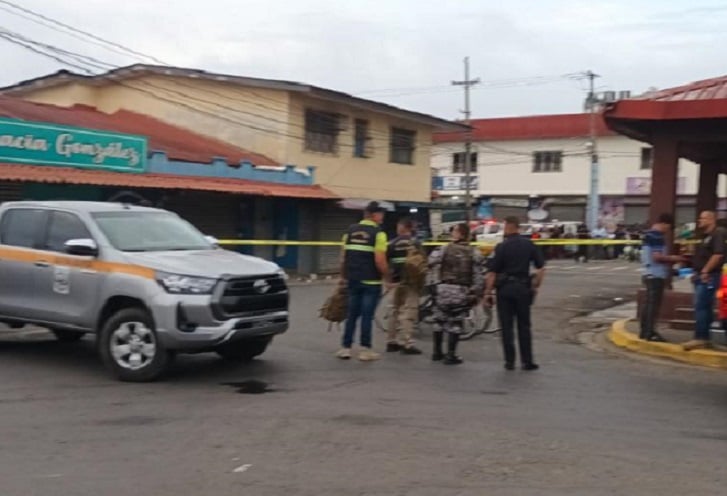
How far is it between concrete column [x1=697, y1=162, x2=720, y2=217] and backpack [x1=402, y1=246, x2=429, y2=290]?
8.45 meters

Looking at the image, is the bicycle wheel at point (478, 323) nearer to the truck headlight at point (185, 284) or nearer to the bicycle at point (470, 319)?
the bicycle at point (470, 319)

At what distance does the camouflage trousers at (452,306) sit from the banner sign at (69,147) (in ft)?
41.1

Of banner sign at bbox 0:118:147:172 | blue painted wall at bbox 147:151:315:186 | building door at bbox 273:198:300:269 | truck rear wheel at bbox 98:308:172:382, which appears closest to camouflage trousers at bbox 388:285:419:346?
truck rear wheel at bbox 98:308:172:382

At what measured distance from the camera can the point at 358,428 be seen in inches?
288

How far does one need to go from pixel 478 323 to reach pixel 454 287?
9.74 feet

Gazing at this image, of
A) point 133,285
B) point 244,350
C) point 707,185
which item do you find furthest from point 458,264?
point 707,185

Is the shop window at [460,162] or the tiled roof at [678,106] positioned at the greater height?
the shop window at [460,162]

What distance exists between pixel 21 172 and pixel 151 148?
6192 mm

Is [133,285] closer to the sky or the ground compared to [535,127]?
closer to the ground

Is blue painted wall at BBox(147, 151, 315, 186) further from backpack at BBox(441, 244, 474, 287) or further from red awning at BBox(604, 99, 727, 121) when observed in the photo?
backpack at BBox(441, 244, 474, 287)

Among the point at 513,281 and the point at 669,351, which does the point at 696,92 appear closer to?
the point at 669,351

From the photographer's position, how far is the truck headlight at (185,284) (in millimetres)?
9078

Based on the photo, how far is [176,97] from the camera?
31016 millimetres

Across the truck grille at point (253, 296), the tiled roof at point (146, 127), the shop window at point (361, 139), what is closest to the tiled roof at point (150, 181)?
the tiled roof at point (146, 127)
